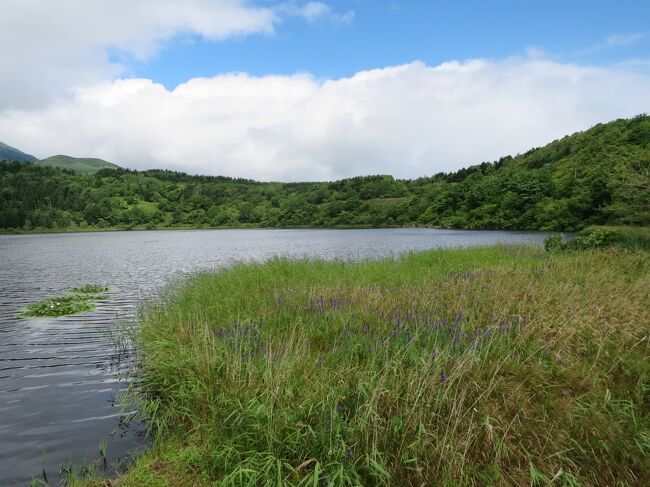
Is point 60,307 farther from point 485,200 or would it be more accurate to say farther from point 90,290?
point 485,200

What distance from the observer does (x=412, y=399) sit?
4.93 metres

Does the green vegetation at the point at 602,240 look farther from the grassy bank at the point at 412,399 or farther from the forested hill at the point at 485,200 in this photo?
the grassy bank at the point at 412,399

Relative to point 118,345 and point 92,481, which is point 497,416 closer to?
point 92,481

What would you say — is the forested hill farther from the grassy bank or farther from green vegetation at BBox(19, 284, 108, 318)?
green vegetation at BBox(19, 284, 108, 318)

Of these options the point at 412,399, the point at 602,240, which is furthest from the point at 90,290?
the point at 602,240

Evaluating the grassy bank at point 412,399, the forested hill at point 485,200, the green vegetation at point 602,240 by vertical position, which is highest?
the forested hill at point 485,200

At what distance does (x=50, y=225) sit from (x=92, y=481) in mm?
180626

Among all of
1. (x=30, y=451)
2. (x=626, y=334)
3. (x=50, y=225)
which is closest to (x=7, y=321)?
(x=30, y=451)

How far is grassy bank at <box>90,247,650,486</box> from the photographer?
14.4 feet

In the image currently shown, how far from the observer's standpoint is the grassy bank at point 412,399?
4.38 metres

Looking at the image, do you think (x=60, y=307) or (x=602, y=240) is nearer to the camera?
(x=60, y=307)

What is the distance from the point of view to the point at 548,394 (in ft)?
17.7

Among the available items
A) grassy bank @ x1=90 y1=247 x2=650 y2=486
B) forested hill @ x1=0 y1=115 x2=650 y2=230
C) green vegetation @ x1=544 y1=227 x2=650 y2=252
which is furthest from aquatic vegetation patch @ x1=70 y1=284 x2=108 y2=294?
forested hill @ x1=0 y1=115 x2=650 y2=230

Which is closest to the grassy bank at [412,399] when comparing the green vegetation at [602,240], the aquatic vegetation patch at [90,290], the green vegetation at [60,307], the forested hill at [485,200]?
the green vegetation at [60,307]
